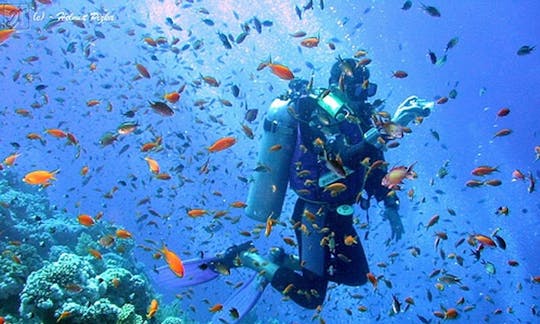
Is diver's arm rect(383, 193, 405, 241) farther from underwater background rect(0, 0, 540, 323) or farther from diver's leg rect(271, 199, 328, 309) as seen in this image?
diver's leg rect(271, 199, 328, 309)

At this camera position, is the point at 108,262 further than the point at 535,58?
No

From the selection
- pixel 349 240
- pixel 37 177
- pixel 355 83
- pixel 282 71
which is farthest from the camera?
pixel 355 83

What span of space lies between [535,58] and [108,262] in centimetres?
8471

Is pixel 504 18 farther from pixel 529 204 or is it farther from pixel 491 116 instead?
pixel 529 204

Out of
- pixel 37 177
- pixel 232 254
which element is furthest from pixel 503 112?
pixel 37 177

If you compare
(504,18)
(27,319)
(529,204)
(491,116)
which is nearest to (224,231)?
(27,319)

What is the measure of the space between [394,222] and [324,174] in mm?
1518

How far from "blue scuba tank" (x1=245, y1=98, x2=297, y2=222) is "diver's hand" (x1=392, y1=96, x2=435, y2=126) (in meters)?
1.83

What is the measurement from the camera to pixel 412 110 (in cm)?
567

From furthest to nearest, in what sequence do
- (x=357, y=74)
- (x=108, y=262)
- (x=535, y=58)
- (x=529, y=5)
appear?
(x=535, y=58) → (x=529, y=5) → (x=108, y=262) → (x=357, y=74)

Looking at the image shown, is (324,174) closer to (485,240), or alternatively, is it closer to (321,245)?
(321,245)

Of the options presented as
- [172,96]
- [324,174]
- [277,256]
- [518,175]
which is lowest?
[277,256]

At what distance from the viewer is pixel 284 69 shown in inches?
216

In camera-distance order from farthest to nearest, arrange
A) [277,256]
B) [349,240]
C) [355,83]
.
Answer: [277,256]
[355,83]
[349,240]
